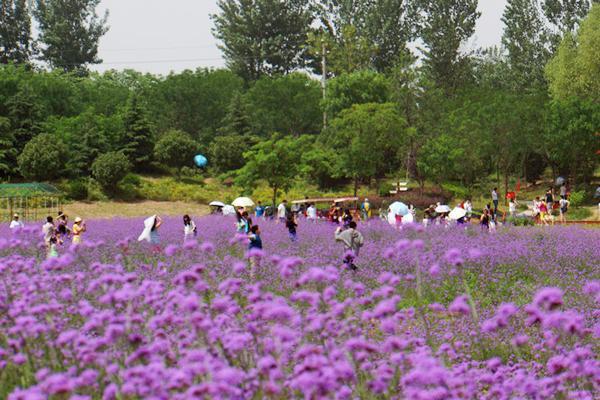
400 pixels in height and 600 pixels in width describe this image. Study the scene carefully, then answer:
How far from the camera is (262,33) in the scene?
7419 centimetres

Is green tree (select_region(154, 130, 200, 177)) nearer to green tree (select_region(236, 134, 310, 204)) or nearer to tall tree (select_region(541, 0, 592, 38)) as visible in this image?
green tree (select_region(236, 134, 310, 204))

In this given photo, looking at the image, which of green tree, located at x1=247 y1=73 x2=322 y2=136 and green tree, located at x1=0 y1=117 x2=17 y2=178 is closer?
green tree, located at x1=0 y1=117 x2=17 y2=178

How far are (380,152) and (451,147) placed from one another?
4.54 meters

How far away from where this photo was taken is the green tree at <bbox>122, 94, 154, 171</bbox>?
177 ft

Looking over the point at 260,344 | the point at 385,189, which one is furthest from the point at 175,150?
the point at 260,344

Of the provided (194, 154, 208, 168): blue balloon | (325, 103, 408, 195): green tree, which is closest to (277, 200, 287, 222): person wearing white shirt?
(325, 103, 408, 195): green tree

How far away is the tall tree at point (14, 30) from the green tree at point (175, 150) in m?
27.6

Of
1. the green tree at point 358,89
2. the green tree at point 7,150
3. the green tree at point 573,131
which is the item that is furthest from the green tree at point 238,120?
the green tree at point 573,131

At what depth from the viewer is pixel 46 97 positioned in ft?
198

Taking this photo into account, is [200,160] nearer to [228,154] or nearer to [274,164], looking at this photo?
[228,154]

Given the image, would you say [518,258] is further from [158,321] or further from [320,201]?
[320,201]

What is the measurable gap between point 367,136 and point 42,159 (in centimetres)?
1965

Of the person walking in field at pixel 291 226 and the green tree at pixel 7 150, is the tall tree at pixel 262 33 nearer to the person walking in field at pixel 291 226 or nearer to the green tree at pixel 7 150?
the green tree at pixel 7 150

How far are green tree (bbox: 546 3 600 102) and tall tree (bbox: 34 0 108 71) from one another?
4630 centimetres
